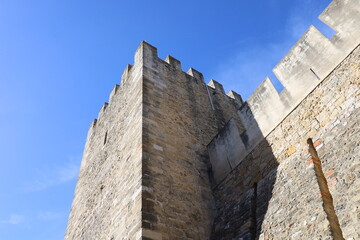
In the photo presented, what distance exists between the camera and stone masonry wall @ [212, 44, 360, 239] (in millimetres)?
3105

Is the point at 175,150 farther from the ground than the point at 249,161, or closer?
farther from the ground

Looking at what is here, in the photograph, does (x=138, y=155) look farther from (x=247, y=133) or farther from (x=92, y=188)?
(x=92, y=188)

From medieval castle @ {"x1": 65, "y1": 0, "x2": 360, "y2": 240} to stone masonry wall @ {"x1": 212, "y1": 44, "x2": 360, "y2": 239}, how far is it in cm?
1

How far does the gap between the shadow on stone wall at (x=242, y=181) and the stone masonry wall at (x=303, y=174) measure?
16 mm

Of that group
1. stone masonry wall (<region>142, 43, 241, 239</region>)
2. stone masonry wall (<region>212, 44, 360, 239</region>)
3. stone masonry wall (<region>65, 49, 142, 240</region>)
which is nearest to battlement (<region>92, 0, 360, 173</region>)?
stone masonry wall (<region>212, 44, 360, 239</region>)

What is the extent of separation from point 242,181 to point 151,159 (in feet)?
5.06

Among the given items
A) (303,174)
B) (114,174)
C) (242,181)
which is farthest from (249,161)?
(114,174)

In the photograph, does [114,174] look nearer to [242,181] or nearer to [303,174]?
[242,181]

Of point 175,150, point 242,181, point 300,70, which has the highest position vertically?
point 300,70

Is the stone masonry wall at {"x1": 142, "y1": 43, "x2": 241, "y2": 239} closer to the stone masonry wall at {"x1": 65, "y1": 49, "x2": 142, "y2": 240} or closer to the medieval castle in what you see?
the medieval castle

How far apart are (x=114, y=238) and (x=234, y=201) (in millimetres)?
1962

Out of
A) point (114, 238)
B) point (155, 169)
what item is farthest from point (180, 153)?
point (114, 238)

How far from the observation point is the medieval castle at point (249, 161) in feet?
11.2

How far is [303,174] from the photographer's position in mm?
3689
